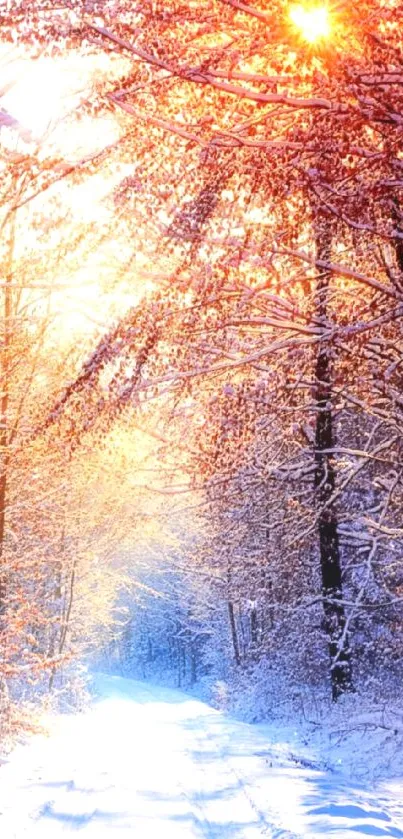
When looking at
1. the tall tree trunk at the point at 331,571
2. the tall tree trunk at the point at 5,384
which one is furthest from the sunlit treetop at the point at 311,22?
the tall tree trunk at the point at 331,571

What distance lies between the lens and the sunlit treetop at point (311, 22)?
4.82 m

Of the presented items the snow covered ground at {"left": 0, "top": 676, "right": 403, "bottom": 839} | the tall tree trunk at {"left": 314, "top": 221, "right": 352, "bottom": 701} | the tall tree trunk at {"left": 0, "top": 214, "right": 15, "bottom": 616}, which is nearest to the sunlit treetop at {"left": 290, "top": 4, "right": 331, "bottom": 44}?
the snow covered ground at {"left": 0, "top": 676, "right": 403, "bottom": 839}

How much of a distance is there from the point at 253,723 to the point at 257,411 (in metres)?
16.3

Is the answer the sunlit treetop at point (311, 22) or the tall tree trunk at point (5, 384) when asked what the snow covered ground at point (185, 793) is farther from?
the sunlit treetop at point (311, 22)

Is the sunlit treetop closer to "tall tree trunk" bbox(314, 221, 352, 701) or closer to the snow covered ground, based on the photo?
the snow covered ground

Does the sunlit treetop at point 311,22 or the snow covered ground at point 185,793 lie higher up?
the sunlit treetop at point 311,22

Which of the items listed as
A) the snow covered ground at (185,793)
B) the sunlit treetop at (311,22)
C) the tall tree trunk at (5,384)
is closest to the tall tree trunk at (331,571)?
the snow covered ground at (185,793)

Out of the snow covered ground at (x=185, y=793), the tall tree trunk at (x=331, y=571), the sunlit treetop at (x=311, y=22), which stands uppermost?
the sunlit treetop at (x=311, y=22)

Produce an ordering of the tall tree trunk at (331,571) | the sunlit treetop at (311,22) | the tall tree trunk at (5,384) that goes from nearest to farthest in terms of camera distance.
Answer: the sunlit treetop at (311,22)
the tall tree trunk at (5,384)
the tall tree trunk at (331,571)

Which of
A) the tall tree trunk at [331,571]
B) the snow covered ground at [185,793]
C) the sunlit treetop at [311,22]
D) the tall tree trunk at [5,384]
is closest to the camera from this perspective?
the sunlit treetop at [311,22]

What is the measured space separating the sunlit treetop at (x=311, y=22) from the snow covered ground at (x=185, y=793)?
21.3 feet

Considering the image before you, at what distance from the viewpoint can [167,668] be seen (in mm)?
78688

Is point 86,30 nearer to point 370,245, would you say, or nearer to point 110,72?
point 110,72

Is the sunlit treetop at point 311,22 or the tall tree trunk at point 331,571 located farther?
the tall tree trunk at point 331,571
